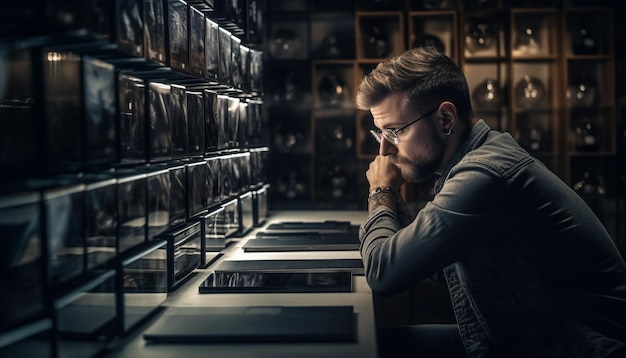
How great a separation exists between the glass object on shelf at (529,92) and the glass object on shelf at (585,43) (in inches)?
12.4

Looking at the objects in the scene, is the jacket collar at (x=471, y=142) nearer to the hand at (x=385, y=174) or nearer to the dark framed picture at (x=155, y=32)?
the hand at (x=385, y=174)

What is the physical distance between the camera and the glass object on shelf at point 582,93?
15.1 feet

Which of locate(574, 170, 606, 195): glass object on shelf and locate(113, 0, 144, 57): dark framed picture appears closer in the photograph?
locate(113, 0, 144, 57): dark framed picture

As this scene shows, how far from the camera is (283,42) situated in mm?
4602

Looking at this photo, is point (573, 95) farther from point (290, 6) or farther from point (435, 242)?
point (435, 242)

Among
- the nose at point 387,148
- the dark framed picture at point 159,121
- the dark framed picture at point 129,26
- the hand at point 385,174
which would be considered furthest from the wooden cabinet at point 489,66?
the dark framed picture at point 129,26

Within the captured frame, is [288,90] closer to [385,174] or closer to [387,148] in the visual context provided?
[385,174]

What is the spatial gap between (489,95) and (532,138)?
399 mm

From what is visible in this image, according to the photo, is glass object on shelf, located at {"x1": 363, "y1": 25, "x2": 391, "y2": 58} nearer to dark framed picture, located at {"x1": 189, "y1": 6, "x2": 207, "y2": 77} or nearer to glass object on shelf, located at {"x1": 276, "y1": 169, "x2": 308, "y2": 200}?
glass object on shelf, located at {"x1": 276, "y1": 169, "x2": 308, "y2": 200}

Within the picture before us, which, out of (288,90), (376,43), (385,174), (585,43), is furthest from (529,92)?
(385,174)

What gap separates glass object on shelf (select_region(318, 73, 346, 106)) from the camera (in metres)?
4.55

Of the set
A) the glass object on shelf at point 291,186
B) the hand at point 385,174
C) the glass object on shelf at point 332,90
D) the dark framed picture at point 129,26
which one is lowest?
the glass object on shelf at point 291,186

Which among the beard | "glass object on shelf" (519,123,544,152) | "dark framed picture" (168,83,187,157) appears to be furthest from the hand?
"glass object on shelf" (519,123,544,152)

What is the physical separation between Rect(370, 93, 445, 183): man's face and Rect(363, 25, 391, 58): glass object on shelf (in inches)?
109
